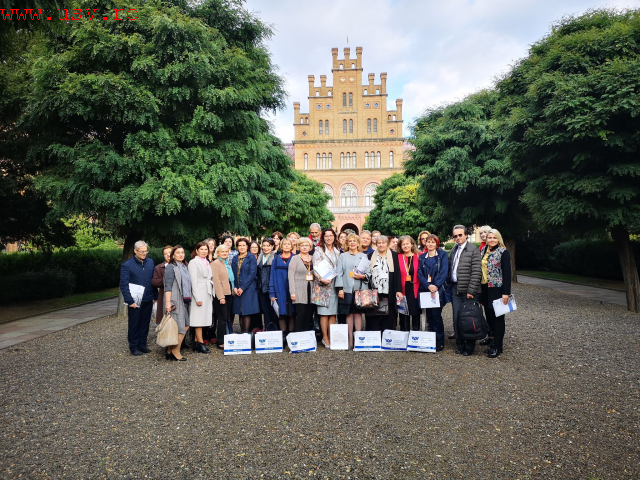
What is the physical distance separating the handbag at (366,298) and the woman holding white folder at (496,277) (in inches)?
68.5

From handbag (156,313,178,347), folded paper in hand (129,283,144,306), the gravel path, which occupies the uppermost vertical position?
folded paper in hand (129,283,144,306)

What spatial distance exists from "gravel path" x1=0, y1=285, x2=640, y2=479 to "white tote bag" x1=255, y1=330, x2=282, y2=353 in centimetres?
23

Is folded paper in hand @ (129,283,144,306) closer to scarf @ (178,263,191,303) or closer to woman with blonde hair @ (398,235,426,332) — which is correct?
scarf @ (178,263,191,303)

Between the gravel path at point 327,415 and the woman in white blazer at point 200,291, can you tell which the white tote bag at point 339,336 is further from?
the woman in white blazer at point 200,291

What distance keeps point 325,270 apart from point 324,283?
219mm

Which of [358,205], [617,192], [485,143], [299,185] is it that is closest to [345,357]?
[617,192]

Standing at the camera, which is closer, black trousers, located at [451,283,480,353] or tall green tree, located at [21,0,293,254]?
black trousers, located at [451,283,480,353]

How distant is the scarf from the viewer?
22.4 ft

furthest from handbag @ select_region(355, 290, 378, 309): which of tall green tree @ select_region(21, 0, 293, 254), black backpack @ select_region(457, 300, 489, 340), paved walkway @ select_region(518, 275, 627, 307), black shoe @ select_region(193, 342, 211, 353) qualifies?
paved walkway @ select_region(518, 275, 627, 307)

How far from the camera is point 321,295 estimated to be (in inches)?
279

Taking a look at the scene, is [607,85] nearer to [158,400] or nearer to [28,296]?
[158,400]

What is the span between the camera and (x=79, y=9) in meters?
9.41

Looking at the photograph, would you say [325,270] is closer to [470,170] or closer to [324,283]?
[324,283]

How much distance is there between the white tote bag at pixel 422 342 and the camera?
22.5ft
